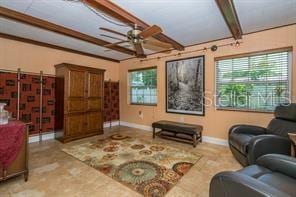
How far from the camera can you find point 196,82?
4125 mm

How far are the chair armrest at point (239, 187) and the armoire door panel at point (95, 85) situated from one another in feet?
12.3

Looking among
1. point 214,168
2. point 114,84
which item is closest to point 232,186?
point 214,168

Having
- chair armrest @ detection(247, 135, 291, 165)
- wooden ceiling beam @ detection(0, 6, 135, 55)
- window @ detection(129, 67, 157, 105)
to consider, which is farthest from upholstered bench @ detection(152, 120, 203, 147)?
wooden ceiling beam @ detection(0, 6, 135, 55)

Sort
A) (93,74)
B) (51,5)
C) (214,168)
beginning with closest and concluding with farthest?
1. (51,5)
2. (214,168)
3. (93,74)

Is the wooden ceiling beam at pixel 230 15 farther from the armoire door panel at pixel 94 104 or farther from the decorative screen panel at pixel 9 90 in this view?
the decorative screen panel at pixel 9 90

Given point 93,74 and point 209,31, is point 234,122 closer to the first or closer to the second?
point 209,31

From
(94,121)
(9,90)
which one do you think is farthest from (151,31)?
(9,90)

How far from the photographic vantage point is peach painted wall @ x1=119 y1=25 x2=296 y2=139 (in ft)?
10.2

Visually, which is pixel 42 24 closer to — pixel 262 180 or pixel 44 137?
pixel 44 137

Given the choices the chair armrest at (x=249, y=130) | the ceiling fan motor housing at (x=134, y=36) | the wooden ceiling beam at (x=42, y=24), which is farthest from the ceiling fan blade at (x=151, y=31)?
the chair armrest at (x=249, y=130)

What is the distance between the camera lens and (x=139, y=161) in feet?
9.15

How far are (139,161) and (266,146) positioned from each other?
1876 millimetres

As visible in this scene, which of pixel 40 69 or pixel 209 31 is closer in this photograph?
pixel 209 31

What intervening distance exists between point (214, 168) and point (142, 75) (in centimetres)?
357
